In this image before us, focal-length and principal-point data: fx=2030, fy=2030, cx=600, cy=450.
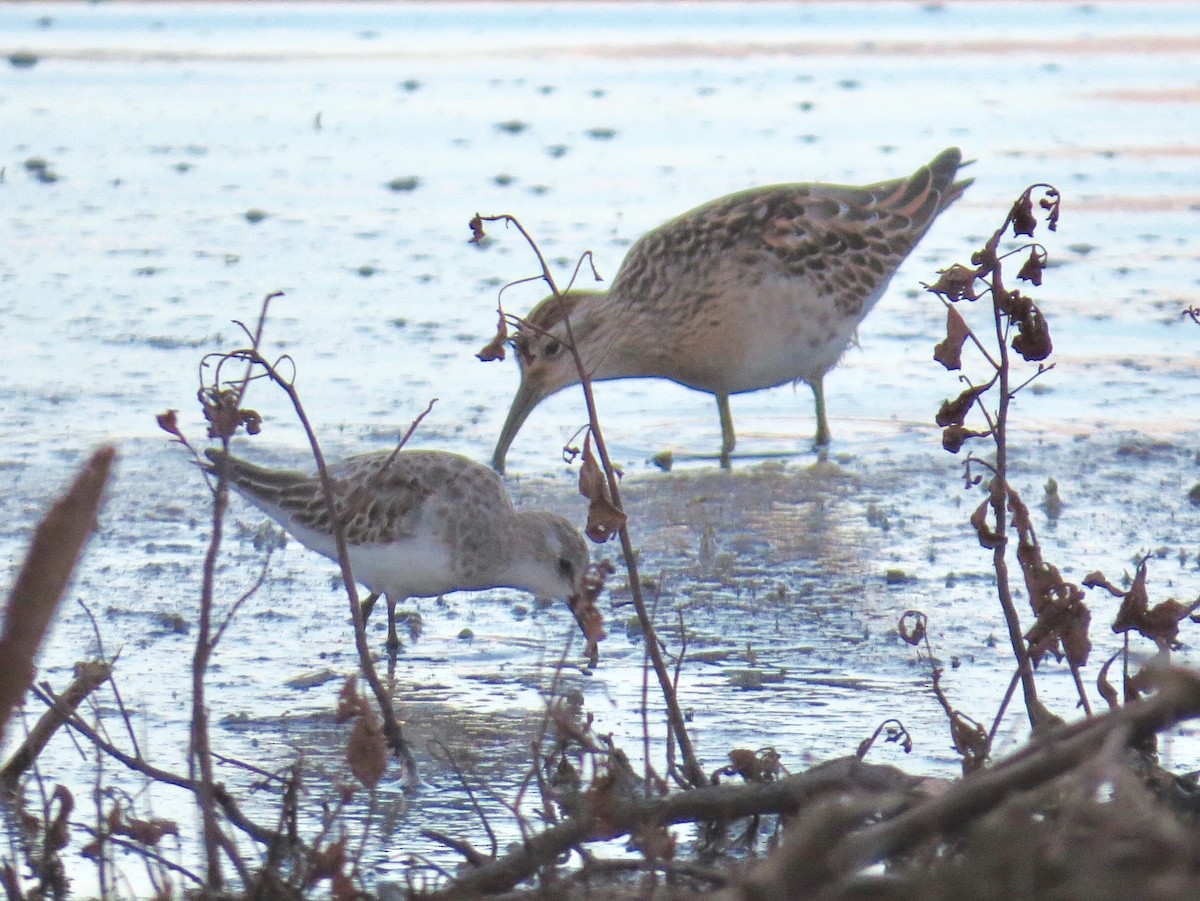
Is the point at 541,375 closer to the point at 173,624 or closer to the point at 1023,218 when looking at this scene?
the point at 173,624

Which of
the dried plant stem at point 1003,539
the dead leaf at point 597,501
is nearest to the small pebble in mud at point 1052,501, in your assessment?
the dried plant stem at point 1003,539

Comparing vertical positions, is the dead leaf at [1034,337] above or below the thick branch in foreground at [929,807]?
above

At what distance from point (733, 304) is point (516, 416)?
Result: 118 centimetres

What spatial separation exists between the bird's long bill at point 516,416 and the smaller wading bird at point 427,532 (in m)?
1.33

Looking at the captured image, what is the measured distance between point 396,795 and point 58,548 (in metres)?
2.39

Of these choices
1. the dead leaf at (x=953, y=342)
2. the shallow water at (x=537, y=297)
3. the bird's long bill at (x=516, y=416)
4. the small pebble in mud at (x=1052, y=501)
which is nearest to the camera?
the dead leaf at (x=953, y=342)

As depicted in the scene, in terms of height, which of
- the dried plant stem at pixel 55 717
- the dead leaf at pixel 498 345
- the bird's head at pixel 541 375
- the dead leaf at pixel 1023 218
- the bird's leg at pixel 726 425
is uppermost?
the dead leaf at pixel 1023 218

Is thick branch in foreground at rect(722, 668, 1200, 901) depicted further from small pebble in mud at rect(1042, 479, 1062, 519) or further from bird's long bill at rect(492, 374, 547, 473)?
bird's long bill at rect(492, 374, 547, 473)

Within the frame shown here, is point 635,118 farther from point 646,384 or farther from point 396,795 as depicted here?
point 396,795

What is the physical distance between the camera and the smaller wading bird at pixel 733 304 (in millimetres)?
8188

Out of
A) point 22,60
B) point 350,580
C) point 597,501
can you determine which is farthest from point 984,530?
point 22,60

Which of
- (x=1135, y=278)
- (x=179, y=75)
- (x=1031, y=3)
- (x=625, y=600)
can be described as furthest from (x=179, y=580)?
(x=1031, y=3)

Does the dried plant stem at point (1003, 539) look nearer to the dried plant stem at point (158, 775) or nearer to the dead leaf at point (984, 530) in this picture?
the dead leaf at point (984, 530)

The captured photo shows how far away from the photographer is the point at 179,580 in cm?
612
